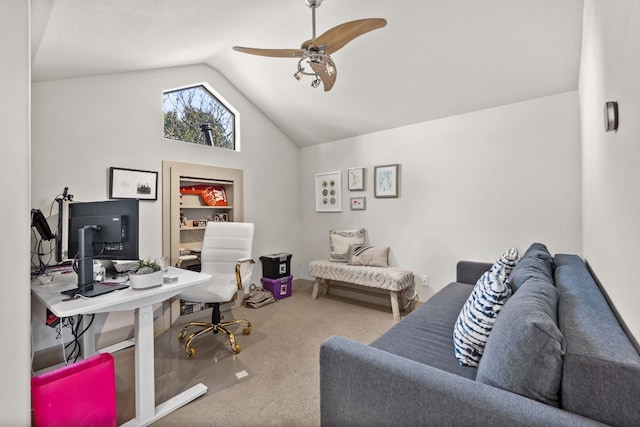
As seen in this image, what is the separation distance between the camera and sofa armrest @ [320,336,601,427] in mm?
817

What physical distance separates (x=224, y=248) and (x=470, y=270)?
2616 millimetres

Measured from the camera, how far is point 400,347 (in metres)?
1.64

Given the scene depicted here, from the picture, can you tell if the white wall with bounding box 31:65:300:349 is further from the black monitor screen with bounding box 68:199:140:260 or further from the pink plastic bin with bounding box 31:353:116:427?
the pink plastic bin with bounding box 31:353:116:427

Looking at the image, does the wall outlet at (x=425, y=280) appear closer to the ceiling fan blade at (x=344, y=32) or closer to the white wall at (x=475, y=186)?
the white wall at (x=475, y=186)

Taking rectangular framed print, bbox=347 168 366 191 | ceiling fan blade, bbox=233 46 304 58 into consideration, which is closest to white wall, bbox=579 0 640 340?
ceiling fan blade, bbox=233 46 304 58

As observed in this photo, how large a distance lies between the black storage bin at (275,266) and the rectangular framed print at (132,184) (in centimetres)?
168

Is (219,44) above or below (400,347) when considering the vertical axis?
above

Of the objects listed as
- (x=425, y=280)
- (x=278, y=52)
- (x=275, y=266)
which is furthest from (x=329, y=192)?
(x=278, y=52)

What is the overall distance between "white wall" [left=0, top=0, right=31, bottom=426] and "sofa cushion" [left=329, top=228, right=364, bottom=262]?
128 inches

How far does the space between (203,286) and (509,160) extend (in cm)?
328

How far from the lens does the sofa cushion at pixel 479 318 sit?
130 centimetres

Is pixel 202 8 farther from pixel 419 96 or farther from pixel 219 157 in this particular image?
pixel 419 96

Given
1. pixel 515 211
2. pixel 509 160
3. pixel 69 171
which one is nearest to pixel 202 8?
pixel 69 171

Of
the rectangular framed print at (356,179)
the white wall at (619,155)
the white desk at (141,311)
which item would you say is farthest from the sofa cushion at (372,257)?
the white desk at (141,311)
